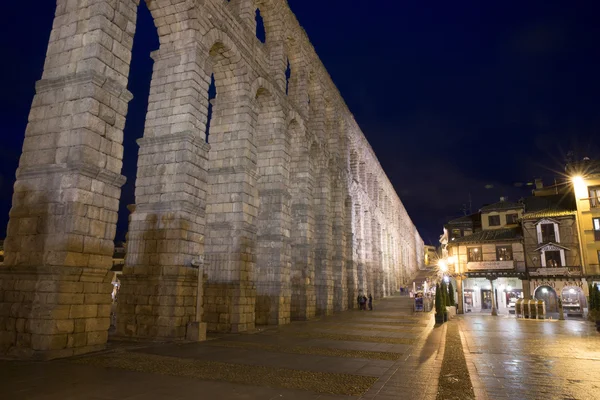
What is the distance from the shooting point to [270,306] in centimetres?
2025

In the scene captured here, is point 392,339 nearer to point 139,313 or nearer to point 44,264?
point 139,313

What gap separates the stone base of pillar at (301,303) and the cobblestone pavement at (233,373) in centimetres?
1150

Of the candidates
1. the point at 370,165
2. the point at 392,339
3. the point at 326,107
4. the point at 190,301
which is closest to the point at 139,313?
the point at 190,301

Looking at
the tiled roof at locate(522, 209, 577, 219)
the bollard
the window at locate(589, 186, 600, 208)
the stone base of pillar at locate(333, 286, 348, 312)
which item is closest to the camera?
the bollard

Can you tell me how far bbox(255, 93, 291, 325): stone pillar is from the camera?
67.0 feet

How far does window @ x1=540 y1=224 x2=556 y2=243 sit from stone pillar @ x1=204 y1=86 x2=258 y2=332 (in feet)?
98.8

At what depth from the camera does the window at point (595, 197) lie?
34.0 m

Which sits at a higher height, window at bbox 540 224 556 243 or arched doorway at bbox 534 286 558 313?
window at bbox 540 224 556 243

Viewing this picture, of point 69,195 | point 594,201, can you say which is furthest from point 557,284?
point 69,195

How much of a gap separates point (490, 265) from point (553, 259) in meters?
5.12

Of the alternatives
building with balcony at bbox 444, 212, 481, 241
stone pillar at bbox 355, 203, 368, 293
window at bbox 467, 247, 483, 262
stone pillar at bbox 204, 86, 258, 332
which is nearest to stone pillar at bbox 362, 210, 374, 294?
stone pillar at bbox 355, 203, 368, 293

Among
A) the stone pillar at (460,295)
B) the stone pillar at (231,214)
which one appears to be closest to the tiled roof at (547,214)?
the stone pillar at (460,295)

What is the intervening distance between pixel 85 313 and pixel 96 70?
253 inches

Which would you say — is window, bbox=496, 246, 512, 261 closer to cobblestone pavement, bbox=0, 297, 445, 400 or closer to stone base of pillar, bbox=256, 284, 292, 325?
stone base of pillar, bbox=256, 284, 292, 325
